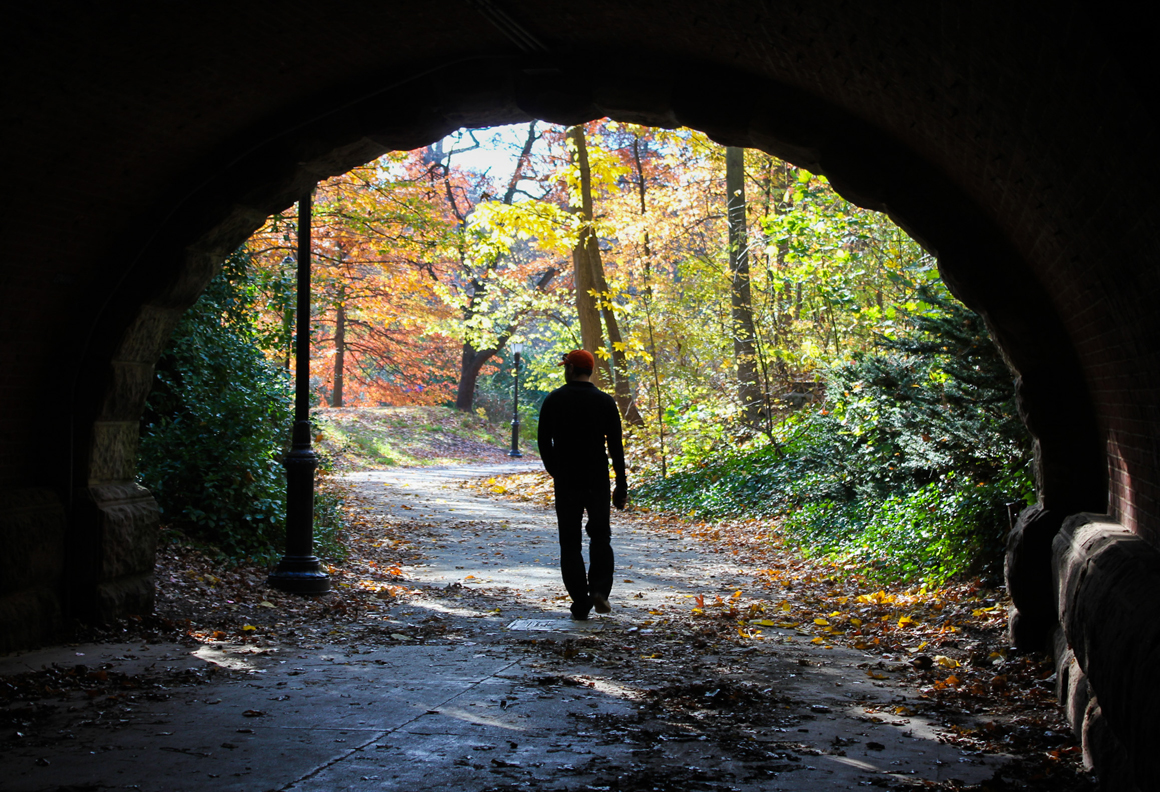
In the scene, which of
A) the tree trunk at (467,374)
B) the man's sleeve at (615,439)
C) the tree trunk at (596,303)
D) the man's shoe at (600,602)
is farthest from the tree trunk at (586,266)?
the tree trunk at (467,374)

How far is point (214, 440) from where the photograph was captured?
31.4ft

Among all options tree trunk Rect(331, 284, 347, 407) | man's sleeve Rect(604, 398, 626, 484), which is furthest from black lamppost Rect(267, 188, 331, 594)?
tree trunk Rect(331, 284, 347, 407)

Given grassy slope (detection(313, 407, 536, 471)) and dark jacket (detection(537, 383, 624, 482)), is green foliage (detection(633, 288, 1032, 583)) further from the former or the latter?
grassy slope (detection(313, 407, 536, 471))

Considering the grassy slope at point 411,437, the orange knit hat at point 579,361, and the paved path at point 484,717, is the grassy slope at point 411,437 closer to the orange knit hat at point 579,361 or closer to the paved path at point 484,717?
the orange knit hat at point 579,361

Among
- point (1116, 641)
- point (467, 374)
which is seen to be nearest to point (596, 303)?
point (1116, 641)

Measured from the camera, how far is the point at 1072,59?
3129 millimetres

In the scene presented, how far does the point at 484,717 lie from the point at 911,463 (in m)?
6.68

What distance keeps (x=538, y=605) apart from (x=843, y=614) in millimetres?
2545

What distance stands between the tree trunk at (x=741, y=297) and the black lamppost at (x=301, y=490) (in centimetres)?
888

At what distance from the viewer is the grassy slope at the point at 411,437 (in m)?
28.7

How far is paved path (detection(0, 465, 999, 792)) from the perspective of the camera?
12.4 ft

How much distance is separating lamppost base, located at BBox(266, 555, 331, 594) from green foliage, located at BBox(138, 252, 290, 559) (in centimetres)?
109

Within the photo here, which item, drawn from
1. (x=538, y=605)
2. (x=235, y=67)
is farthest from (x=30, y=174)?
(x=538, y=605)

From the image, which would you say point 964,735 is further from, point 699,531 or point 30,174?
point 699,531
